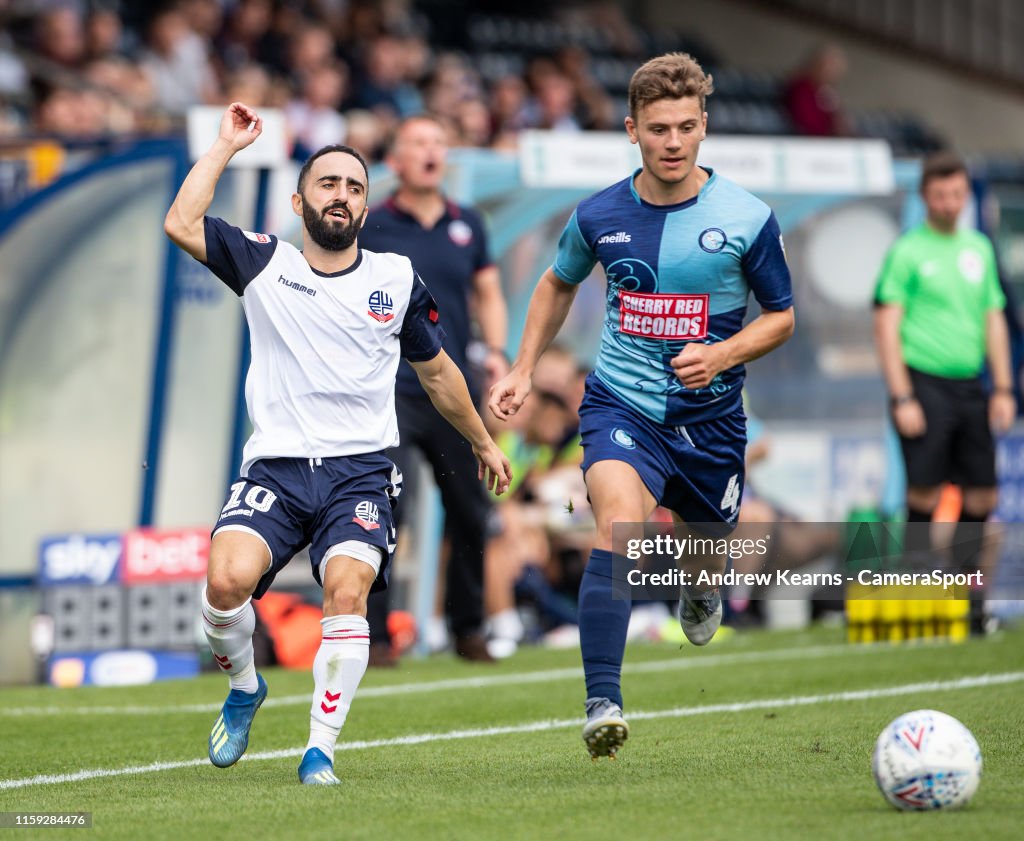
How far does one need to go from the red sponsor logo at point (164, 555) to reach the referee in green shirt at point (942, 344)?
3.90 m

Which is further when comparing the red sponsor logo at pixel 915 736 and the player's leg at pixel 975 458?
the player's leg at pixel 975 458

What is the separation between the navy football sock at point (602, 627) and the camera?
5.23 meters

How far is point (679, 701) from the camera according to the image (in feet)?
24.7

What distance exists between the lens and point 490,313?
29.7 ft

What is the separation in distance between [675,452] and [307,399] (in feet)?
4.09

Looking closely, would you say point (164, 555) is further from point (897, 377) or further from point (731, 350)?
point (731, 350)

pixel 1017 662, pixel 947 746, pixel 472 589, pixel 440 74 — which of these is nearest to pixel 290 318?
pixel 947 746

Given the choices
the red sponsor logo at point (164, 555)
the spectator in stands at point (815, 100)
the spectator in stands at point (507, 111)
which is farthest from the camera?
the spectator in stands at point (815, 100)

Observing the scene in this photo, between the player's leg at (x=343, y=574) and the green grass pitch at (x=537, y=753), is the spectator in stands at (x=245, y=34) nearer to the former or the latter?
the green grass pitch at (x=537, y=753)

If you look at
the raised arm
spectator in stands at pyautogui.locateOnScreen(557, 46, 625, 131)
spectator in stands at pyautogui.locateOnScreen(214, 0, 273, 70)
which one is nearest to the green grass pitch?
the raised arm

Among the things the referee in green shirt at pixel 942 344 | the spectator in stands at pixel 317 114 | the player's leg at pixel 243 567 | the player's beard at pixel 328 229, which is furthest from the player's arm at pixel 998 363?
the spectator in stands at pixel 317 114

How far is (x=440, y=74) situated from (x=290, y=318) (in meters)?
9.25

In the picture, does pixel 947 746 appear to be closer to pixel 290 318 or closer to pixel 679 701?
pixel 290 318

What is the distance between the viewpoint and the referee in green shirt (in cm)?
976
